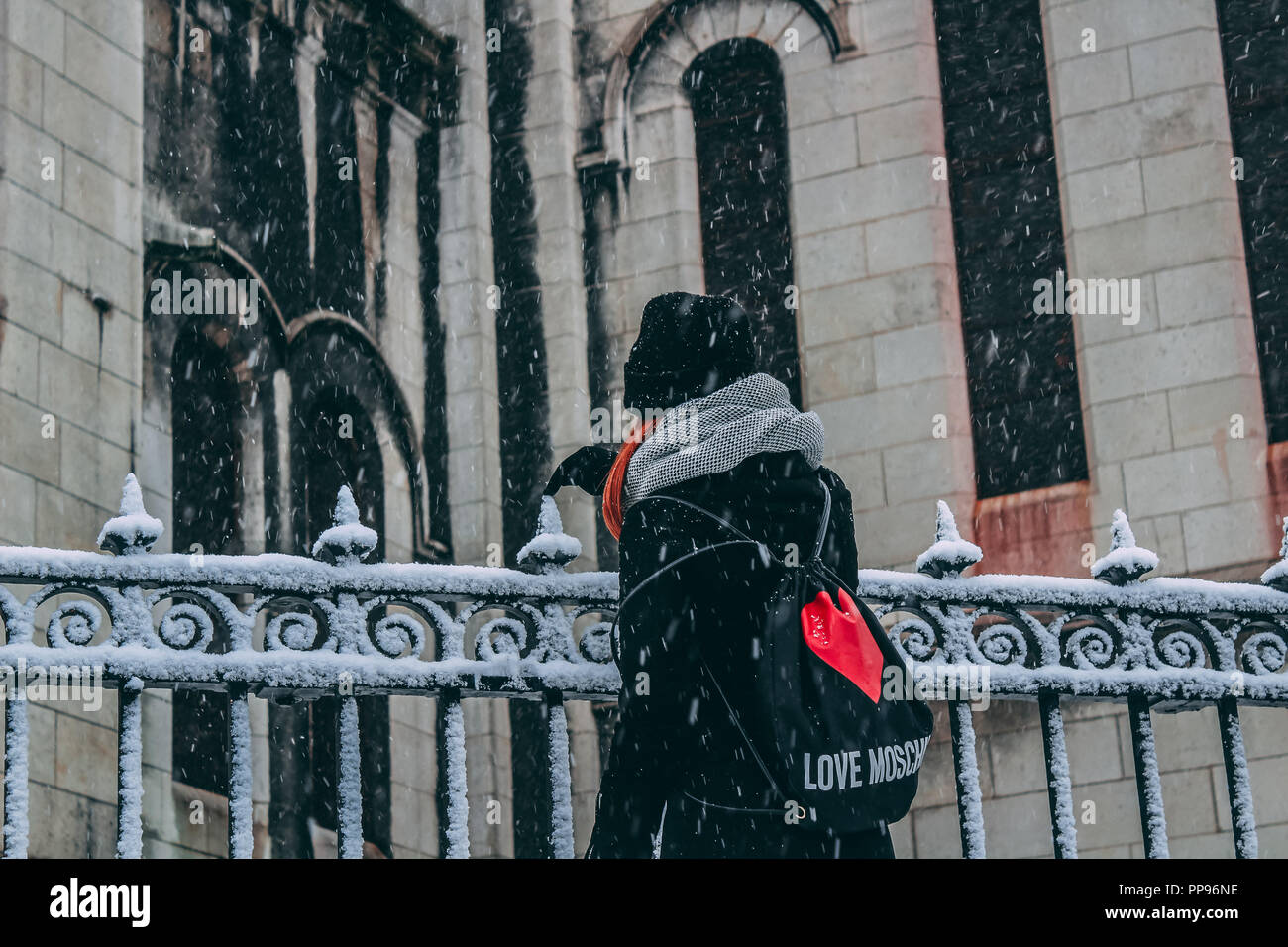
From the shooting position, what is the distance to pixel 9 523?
9.45m

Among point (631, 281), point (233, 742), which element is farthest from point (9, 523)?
point (631, 281)

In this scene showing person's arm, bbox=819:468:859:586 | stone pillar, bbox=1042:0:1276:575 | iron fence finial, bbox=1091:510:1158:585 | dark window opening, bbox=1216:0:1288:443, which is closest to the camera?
person's arm, bbox=819:468:859:586

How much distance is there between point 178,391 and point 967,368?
17.1ft

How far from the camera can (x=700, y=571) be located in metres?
5.51

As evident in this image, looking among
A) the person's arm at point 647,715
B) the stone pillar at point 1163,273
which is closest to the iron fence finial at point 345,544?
the person's arm at point 647,715

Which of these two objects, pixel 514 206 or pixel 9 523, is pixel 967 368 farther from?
pixel 9 523

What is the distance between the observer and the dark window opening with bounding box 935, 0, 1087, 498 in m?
13.3

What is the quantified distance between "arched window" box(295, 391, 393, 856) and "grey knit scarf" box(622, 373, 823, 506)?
7.25m

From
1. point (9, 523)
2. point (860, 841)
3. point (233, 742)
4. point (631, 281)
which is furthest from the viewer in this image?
point (631, 281)

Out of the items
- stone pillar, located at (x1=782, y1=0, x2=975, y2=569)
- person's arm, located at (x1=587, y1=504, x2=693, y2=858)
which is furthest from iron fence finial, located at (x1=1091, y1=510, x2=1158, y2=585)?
stone pillar, located at (x1=782, y1=0, x2=975, y2=569)

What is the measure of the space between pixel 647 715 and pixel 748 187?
958 cm

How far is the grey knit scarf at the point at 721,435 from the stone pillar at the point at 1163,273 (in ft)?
23.9

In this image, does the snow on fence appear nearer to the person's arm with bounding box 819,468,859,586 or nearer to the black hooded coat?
the black hooded coat
